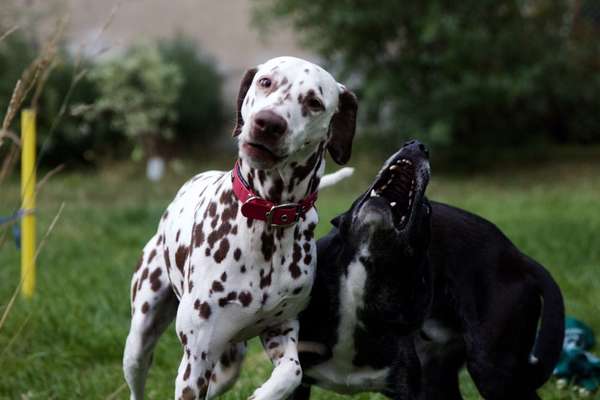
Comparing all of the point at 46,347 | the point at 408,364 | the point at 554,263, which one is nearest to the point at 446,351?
the point at 408,364

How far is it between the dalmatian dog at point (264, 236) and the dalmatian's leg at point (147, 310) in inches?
13.3

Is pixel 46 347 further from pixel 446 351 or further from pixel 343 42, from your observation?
pixel 343 42

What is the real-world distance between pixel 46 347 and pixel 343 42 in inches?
343

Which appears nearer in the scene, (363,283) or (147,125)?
(363,283)

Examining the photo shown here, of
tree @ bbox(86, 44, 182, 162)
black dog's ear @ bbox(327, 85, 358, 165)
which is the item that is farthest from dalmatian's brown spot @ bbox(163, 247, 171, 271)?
tree @ bbox(86, 44, 182, 162)

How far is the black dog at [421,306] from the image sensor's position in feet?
11.3

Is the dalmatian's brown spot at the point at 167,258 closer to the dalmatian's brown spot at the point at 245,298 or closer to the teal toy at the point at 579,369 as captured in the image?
the dalmatian's brown spot at the point at 245,298

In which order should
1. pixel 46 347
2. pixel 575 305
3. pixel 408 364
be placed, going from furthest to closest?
pixel 575 305 < pixel 46 347 < pixel 408 364

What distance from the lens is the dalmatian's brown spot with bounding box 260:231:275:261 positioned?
10.5 feet

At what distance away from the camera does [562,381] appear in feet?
15.5

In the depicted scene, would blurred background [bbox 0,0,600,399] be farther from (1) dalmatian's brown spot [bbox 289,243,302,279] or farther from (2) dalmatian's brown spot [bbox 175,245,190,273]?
(1) dalmatian's brown spot [bbox 289,243,302,279]

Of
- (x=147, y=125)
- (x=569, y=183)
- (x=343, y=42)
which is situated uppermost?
(x=343, y=42)

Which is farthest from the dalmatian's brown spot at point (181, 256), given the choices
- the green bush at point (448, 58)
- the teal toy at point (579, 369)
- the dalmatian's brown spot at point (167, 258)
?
the green bush at point (448, 58)

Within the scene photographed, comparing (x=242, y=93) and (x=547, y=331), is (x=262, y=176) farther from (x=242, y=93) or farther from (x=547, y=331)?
(x=547, y=331)
